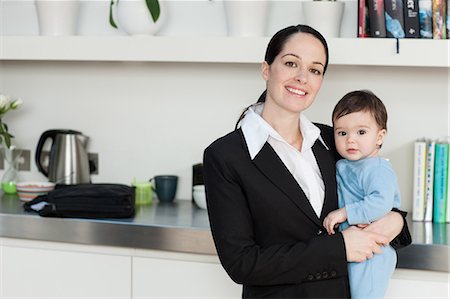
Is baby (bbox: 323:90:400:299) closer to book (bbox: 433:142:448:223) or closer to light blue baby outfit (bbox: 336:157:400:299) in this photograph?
light blue baby outfit (bbox: 336:157:400:299)

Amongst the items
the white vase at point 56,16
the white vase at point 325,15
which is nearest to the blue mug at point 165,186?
the white vase at point 56,16

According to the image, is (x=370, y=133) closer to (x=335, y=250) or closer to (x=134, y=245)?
(x=335, y=250)

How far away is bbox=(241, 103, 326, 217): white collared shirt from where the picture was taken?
1.80 metres

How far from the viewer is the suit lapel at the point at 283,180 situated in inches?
68.9

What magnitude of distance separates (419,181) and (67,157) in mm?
1382

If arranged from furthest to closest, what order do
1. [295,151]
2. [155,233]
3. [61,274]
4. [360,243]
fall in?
1. [61,274]
2. [155,233]
3. [295,151]
4. [360,243]

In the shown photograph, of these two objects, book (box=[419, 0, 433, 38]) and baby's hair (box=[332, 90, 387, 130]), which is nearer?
baby's hair (box=[332, 90, 387, 130])

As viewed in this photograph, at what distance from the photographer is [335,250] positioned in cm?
171

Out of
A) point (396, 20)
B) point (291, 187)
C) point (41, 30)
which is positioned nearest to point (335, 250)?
point (291, 187)

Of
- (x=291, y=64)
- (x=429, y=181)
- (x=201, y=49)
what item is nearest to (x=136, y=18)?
(x=201, y=49)

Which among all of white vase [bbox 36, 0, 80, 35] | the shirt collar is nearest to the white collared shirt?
the shirt collar

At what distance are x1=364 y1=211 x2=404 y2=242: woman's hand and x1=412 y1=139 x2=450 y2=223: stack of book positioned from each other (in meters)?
0.78

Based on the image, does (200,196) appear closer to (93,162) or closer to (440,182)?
(93,162)

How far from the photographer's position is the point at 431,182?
2562 millimetres
